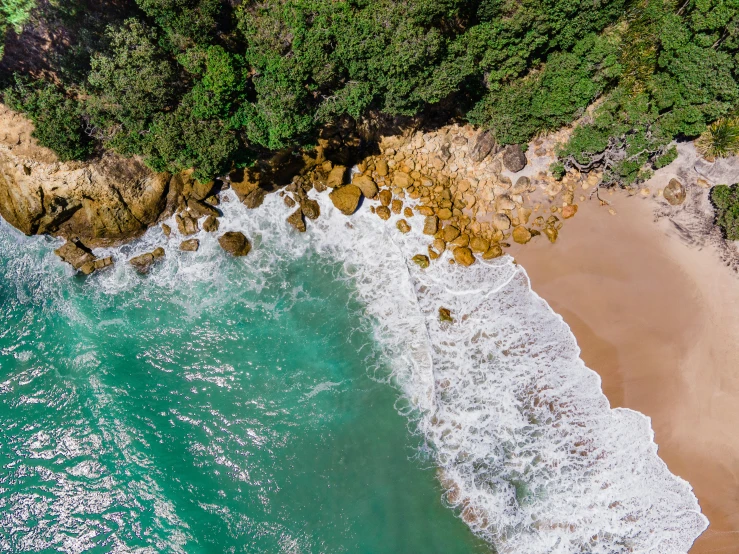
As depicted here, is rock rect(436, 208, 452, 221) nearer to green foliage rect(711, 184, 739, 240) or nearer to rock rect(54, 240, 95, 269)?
green foliage rect(711, 184, 739, 240)

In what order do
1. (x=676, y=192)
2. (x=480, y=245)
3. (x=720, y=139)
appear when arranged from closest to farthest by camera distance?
(x=720, y=139), (x=676, y=192), (x=480, y=245)

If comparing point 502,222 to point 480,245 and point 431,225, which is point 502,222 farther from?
point 431,225

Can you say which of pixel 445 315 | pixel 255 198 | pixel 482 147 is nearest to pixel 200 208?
pixel 255 198

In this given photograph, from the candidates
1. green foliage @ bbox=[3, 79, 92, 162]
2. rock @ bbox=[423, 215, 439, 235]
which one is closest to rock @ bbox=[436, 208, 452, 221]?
rock @ bbox=[423, 215, 439, 235]

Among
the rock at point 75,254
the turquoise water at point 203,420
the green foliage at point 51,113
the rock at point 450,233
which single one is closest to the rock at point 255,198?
the turquoise water at point 203,420

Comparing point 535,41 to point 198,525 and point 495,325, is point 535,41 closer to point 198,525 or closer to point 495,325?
point 495,325

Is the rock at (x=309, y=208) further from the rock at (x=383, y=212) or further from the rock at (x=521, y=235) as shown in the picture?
the rock at (x=521, y=235)

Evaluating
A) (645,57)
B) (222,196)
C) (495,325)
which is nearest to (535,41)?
(645,57)
